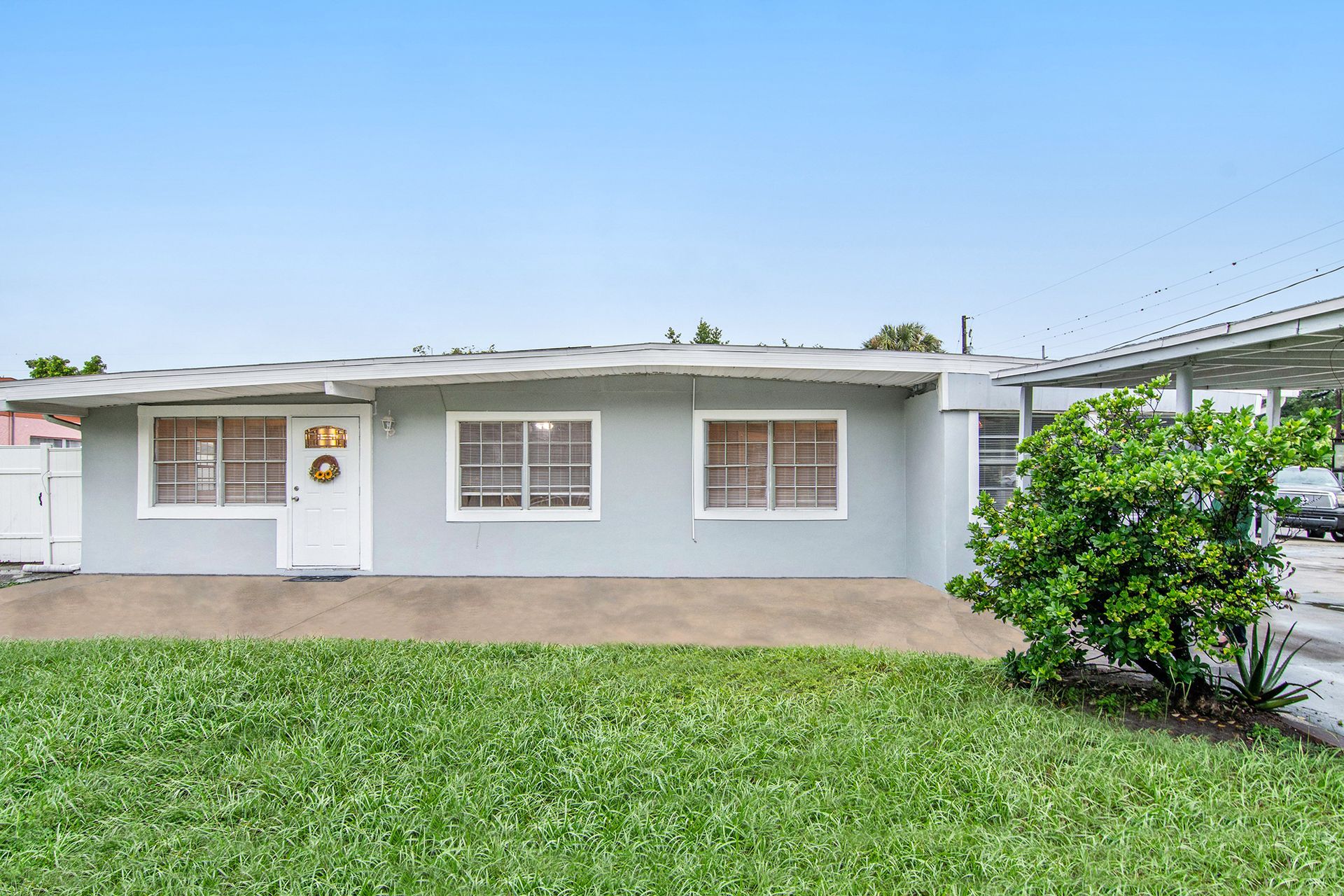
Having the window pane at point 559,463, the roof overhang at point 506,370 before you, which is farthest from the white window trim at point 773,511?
the window pane at point 559,463

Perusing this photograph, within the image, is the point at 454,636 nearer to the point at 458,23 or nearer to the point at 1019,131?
the point at 458,23

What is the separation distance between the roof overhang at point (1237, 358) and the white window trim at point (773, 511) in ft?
6.10

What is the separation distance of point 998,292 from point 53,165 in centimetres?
2750

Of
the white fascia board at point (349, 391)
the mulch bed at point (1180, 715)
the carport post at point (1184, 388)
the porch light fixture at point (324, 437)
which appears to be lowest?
the mulch bed at point (1180, 715)

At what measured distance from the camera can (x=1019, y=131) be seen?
12.5 m

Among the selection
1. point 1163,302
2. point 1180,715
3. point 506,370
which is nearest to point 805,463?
point 506,370

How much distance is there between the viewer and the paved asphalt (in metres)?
3.50

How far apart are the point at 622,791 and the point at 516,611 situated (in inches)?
142

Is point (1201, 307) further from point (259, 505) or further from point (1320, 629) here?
point (259, 505)

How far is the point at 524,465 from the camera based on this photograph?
7.42m

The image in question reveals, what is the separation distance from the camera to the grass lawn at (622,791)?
2.01 m

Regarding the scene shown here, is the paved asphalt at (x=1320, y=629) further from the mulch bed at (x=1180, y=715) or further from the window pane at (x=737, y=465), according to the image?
the window pane at (x=737, y=465)

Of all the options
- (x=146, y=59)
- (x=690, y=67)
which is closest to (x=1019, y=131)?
(x=690, y=67)

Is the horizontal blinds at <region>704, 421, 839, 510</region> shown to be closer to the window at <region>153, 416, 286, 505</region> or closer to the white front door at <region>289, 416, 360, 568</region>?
the white front door at <region>289, 416, 360, 568</region>
